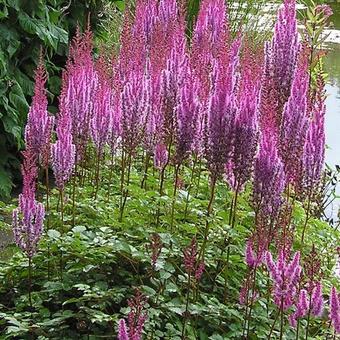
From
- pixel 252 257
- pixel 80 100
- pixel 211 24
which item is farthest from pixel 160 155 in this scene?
pixel 211 24

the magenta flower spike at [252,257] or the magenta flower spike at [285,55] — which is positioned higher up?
the magenta flower spike at [285,55]

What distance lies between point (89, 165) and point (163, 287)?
1502mm

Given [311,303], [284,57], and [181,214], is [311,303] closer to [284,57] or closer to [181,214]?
[181,214]

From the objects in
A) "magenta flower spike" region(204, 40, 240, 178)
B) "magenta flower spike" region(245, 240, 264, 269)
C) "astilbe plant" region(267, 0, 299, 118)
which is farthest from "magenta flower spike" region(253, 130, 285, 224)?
"astilbe plant" region(267, 0, 299, 118)

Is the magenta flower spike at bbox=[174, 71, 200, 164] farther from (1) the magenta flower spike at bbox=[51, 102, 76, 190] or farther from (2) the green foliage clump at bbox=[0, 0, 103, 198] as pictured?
(2) the green foliage clump at bbox=[0, 0, 103, 198]

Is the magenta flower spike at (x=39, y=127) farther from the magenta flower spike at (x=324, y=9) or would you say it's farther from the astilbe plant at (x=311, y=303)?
the magenta flower spike at (x=324, y=9)

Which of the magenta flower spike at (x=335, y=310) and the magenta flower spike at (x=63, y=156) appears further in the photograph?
the magenta flower spike at (x=63, y=156)

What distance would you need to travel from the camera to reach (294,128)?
112 inches

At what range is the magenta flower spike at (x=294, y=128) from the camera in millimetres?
2820

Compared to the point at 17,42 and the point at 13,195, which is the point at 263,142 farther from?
the point at 13,195

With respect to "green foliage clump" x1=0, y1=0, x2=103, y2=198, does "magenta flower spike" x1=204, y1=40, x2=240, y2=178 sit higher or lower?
lower

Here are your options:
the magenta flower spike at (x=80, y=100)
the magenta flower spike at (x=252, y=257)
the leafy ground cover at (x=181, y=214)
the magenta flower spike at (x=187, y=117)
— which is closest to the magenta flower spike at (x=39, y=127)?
the leafy ground cover at (x=181, y=214)

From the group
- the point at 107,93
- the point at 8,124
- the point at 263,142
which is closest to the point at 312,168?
the point at 263,142

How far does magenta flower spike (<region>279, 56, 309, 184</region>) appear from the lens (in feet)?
9.25
